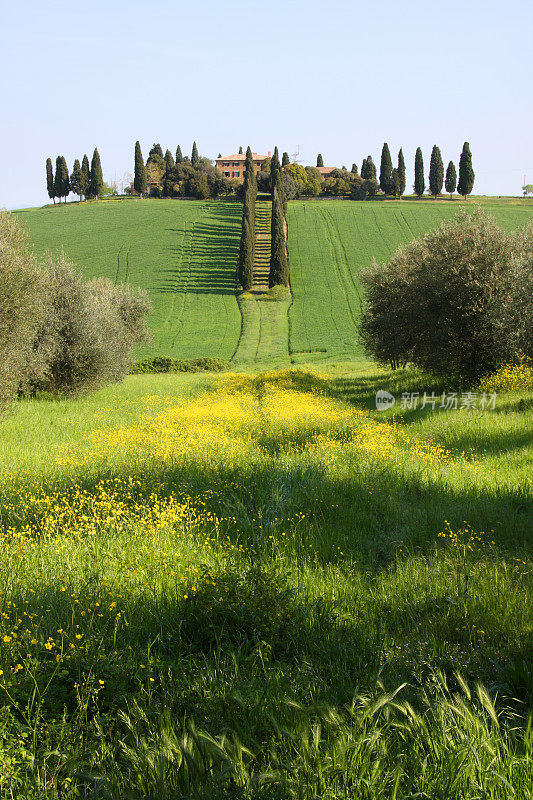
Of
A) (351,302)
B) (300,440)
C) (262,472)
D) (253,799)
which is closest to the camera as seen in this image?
(253,799)

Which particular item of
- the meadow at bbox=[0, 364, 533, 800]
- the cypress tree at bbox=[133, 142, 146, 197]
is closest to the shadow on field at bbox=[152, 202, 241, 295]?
the cypress tree at bbox=[133, 142, 146, 197]

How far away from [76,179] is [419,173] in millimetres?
75654

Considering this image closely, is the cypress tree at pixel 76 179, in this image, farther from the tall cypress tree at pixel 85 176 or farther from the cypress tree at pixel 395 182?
the cypress tree at pixel 395 182

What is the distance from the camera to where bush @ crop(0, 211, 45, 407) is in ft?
50.2

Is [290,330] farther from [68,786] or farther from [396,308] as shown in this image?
[68,786]

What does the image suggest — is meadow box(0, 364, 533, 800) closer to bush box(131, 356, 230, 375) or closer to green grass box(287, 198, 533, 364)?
bush box(131, 356, 230, 375)

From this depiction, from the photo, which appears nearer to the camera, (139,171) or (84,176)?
(139,171)

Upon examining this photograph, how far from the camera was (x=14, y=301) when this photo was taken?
1556 centimetres

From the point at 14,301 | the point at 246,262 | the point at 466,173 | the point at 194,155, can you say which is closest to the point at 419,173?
the point at 466,173

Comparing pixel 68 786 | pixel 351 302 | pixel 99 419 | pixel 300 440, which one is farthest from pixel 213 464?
pixel 351 302

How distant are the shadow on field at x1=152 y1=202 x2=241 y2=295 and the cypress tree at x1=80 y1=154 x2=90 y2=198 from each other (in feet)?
129

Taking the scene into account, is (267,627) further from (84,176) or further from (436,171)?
(84,176)

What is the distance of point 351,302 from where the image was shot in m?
67.9

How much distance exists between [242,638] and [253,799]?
1808 mm
